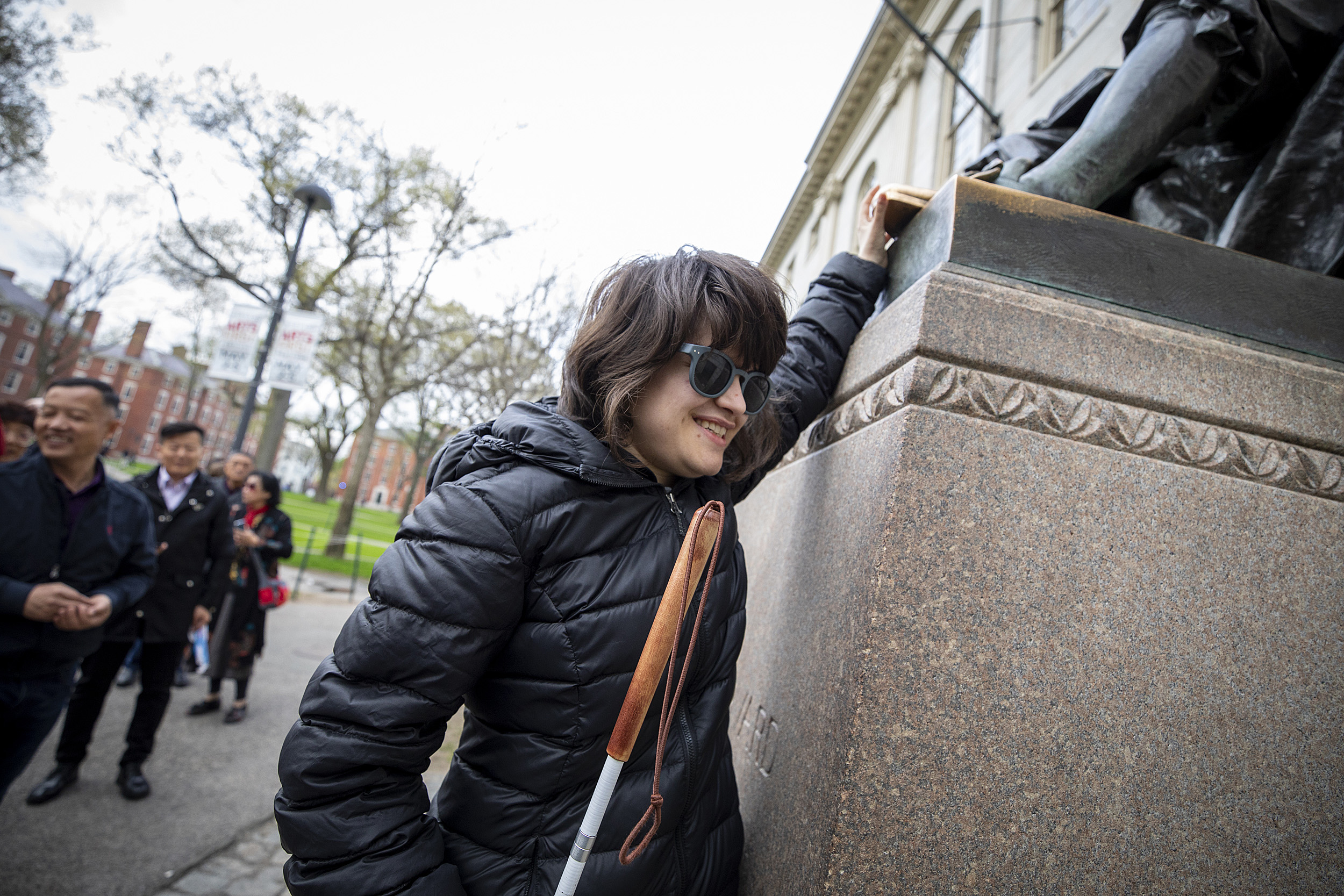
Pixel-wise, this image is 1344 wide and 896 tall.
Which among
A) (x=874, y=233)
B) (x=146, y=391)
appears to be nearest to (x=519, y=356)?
(x=874, y=233)

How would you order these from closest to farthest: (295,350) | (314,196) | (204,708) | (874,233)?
(874,233) < (204,708) < (295,350) < (314,196)

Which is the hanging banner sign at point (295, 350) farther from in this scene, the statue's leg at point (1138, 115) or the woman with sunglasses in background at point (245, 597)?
the statue's leg at point (1138, 115)

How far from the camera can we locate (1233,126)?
2.26 meters

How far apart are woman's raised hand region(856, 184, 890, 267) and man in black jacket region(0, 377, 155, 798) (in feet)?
11.9

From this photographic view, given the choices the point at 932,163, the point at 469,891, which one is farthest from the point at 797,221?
the point at 469,891

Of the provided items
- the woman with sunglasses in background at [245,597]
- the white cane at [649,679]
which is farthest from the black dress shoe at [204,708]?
the white cane at [649,679]

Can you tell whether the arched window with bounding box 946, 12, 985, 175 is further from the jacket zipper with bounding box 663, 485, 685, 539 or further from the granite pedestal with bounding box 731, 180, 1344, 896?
the jacket zipper with bounding box 663, 485, 685, 539

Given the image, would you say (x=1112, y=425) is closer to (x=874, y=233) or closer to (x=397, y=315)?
(x=874, y=233)

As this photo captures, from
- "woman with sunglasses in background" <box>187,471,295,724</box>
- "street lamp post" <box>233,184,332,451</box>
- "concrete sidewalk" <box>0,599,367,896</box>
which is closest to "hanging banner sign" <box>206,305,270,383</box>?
"street lamp post" <box>233,184,332,451</box>

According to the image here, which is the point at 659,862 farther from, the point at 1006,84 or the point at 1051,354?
the point at 1006,84

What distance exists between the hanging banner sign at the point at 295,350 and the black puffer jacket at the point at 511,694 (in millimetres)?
9965

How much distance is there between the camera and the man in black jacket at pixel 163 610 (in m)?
3.91

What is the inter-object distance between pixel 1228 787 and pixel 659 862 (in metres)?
1.30

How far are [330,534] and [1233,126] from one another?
26714 mm
